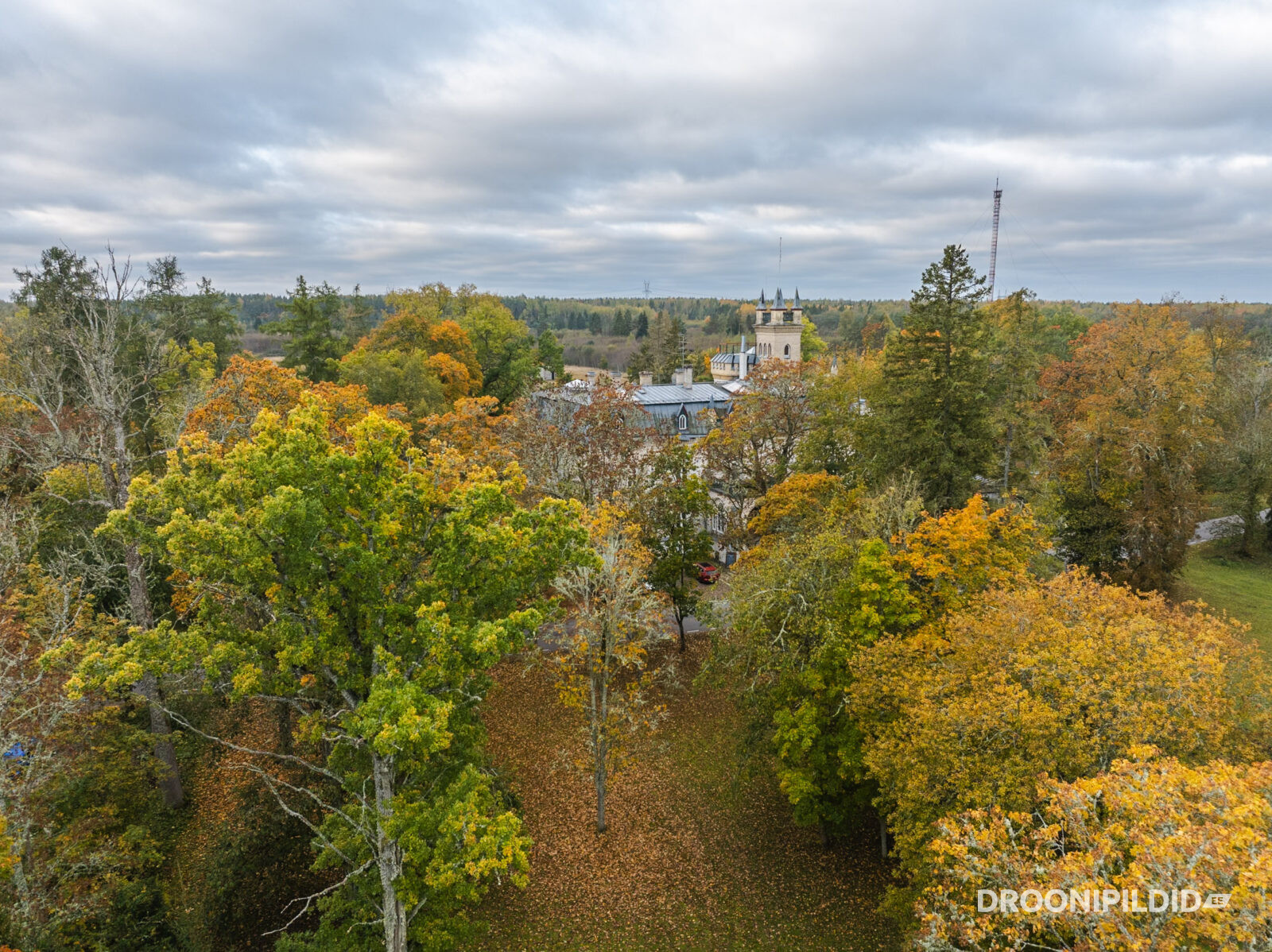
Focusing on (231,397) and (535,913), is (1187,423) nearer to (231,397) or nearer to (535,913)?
(535,913)

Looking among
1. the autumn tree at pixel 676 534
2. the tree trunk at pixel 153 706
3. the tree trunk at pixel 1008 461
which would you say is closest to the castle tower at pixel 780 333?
the tree trunk at pixel 1008 461

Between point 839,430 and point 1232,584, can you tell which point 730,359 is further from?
point 839,430

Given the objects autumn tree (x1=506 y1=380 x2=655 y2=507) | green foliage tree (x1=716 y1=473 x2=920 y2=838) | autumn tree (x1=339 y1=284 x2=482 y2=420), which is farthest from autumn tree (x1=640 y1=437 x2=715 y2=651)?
autumn tree (x1=339 y1=284 x2=482 y2=420)

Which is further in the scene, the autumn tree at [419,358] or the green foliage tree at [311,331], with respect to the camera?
the green foliage tree at [311,331]

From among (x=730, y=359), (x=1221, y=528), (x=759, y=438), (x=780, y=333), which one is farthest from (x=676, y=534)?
(x=730, y=359)

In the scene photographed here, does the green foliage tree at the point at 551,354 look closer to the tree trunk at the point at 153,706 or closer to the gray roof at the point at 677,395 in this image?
the gray roof at the point at 677,395
